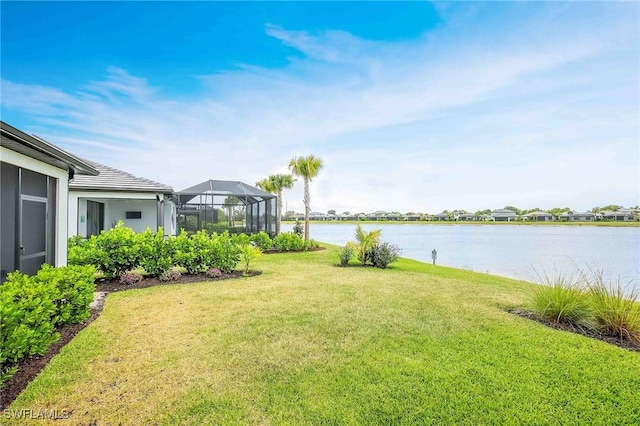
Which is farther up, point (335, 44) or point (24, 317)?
point (335, 44)

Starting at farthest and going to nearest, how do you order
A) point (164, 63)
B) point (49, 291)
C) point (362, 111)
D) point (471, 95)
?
1. point (362, 111)
2. point (471, 95)
3. point (164, 63)
4. point (49, 291)

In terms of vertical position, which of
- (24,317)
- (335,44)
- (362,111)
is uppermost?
(335,44)

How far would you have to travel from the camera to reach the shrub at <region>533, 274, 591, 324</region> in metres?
4.48

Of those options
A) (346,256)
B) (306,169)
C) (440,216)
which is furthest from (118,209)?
(440,216)

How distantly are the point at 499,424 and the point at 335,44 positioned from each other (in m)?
11.5

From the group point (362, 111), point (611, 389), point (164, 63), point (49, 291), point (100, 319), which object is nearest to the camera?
point (611, 389)

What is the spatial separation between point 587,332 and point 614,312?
42 centimetres

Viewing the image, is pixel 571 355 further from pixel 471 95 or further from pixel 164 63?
pixel 164 63

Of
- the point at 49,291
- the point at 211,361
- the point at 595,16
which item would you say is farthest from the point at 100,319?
the point at 595,16

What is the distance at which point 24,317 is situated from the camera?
2744 mm

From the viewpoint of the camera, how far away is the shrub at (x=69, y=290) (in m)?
3.67

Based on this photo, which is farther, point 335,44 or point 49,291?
point 335,44

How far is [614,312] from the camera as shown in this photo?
4090 millimetres

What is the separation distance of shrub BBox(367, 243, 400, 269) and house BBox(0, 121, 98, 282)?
780 centimetres
